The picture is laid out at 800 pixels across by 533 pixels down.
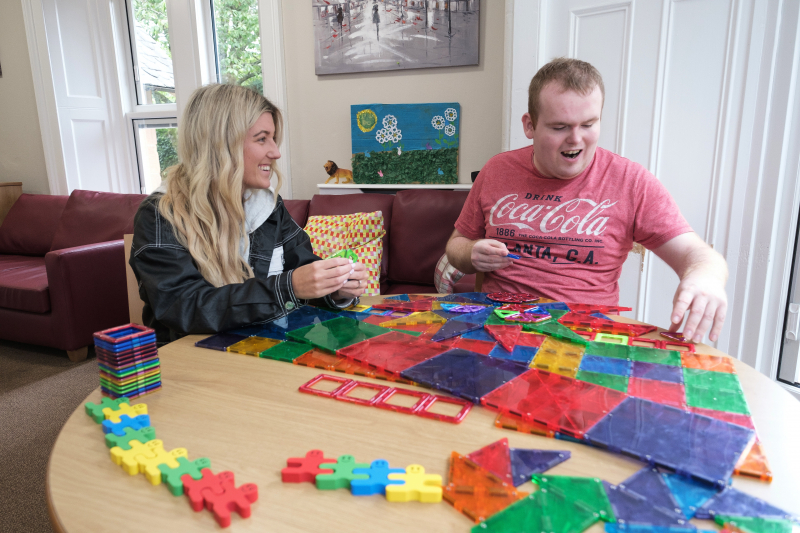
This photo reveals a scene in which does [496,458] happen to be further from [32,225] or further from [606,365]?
[32,225]

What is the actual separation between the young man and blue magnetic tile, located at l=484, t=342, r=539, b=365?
0.48 m

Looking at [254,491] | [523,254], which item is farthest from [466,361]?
[523,254]

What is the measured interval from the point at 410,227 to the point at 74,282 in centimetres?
187

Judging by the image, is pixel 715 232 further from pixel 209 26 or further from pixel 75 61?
pixel 75 61

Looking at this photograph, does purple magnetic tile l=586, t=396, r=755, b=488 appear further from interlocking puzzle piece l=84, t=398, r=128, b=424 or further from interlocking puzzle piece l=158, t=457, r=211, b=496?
interlocking puzzle piece l=84, t=398, r=128, b=424

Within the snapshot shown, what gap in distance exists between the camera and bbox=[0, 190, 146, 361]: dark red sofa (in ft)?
8.91

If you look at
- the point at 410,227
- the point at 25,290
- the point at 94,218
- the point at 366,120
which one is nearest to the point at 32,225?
the point at 94,218

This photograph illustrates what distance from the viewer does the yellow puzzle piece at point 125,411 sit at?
73cm

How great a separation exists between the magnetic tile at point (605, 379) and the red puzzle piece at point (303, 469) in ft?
1.46

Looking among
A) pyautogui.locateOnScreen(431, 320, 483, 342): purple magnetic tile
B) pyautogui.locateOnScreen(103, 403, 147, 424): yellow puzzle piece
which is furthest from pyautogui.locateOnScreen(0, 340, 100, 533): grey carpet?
pyautogui.locateOnScreen(431, 320, 483, 342): purple magnetic tile

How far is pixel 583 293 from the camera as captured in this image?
4.92ft

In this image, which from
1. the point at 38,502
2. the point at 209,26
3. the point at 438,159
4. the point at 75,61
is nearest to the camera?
the point at 38,502

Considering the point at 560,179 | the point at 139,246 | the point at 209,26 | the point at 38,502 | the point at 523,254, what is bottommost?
the point at 38,502

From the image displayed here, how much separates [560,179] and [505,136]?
1.05 meters
